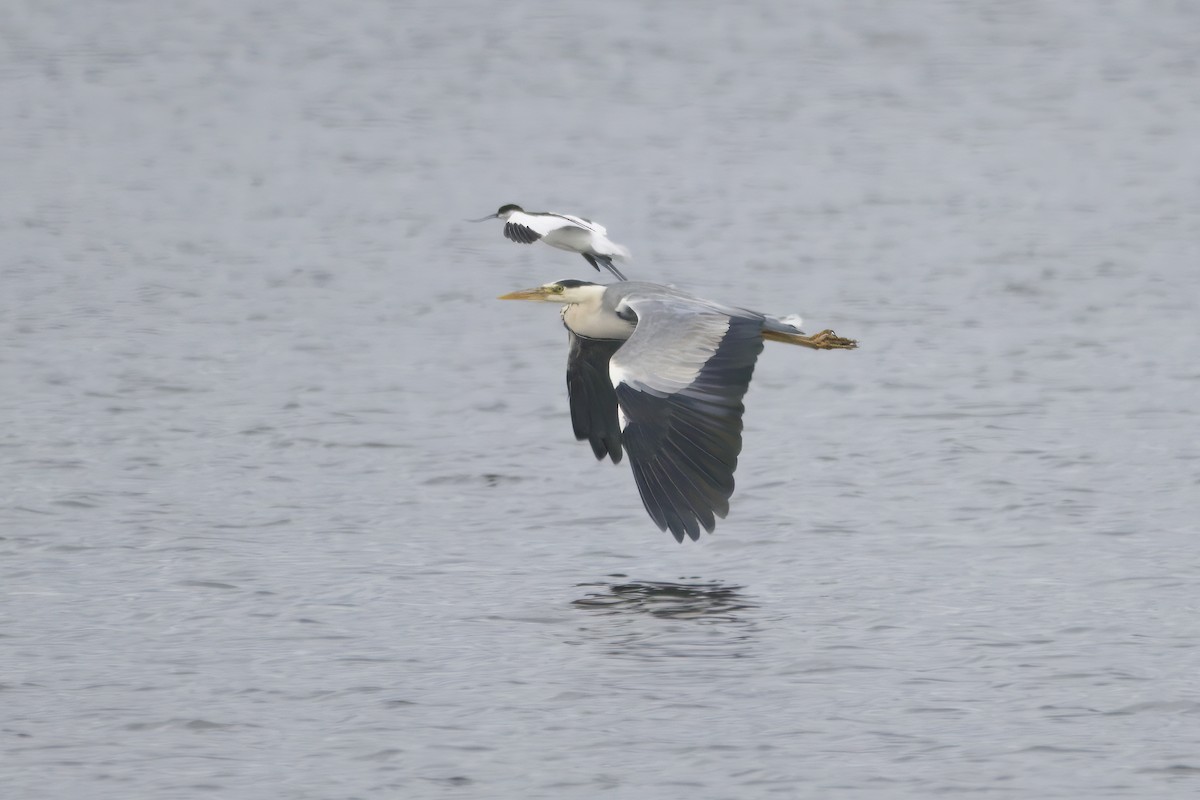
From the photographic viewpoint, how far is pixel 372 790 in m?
7.91

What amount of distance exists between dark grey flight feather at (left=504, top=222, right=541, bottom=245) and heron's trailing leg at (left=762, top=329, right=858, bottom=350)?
1.31 m

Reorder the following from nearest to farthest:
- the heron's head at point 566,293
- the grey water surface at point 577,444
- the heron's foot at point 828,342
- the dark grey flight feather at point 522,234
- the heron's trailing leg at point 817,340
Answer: the grey water surface at point 577,444 → the dark grey flight feather at point 522,234 → the heron's trailing leg at point 817,340 → the heron's head at point 566,293 → the heron's foot at point 828,342

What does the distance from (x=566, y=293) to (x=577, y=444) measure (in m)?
1.92

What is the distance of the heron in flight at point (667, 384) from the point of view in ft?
32.6

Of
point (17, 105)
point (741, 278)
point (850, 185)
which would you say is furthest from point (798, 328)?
point (17, 105)

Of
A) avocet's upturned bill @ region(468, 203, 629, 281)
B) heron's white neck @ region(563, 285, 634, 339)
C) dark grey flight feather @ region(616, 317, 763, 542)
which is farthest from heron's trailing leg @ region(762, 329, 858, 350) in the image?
dark grey flight feather @ region(616, 317, 763, 542)

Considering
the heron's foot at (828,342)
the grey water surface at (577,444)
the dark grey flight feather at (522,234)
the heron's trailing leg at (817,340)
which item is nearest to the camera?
the grey water surface at (577,444)

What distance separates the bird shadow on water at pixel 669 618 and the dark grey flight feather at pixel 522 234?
184cm

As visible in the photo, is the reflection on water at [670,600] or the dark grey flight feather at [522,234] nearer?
the reflection on water at [670,600]

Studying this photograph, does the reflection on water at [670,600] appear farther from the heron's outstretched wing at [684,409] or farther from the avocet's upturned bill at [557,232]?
the avocet's upturned bill at [557,232]

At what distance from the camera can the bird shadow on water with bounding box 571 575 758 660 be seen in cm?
940

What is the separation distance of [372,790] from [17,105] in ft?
69.6

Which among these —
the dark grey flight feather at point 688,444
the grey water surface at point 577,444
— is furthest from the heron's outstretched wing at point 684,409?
the grey water surface at point 577,444

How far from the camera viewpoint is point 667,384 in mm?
10281
